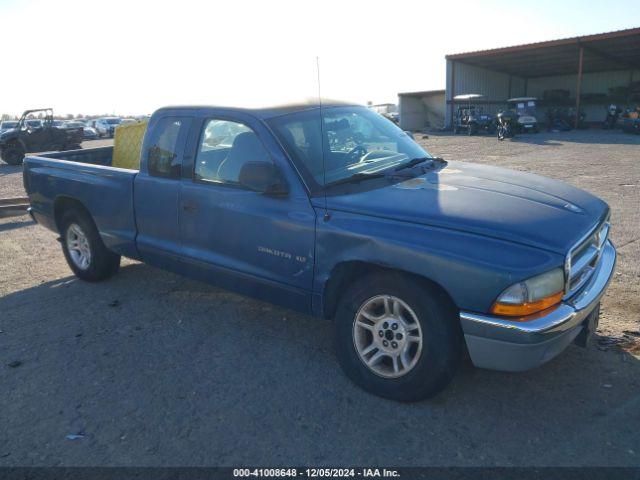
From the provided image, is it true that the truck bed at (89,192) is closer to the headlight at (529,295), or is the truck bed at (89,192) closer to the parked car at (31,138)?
the headlight at (529,295)

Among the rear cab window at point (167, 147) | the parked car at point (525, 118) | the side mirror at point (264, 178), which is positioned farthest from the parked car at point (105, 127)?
the side mirror at point (264, 178)

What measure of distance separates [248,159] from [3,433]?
7.54 ft

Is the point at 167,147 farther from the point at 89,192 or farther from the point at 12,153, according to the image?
the point at 12,153

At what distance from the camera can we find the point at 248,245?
3.84 metres

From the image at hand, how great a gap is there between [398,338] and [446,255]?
24.8 inches

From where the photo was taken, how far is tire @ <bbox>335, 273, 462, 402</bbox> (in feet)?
9.86

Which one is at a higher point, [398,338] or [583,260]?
[583,260]

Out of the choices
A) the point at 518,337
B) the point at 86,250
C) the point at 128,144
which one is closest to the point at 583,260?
the point at 518,337

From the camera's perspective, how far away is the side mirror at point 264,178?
351 centimetres

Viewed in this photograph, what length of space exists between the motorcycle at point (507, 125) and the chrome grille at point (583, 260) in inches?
928

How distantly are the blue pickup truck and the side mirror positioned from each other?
12 millimetres

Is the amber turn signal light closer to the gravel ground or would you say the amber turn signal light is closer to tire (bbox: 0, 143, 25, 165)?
the gravel ground

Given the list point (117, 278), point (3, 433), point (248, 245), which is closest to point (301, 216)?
point (248, 245)

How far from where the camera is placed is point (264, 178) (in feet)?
11.5
